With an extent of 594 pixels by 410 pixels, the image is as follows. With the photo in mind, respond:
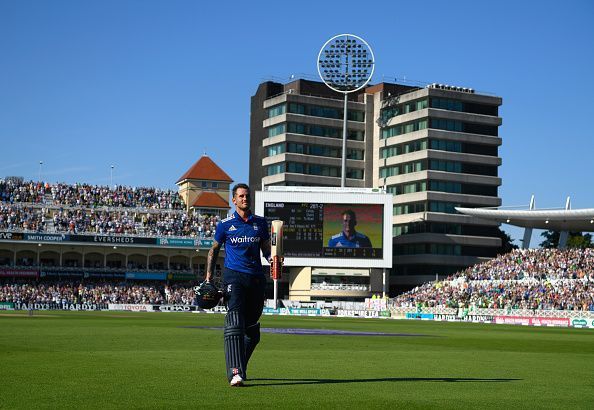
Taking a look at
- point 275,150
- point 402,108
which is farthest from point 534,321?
point 275,150

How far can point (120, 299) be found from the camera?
96250mm

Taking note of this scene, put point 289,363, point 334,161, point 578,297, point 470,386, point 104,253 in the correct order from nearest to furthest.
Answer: point 470,386 → point 289,363 → point 578,297 → point 104,253 → point 334,161

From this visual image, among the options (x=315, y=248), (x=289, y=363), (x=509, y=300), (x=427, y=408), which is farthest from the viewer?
(x=315, y=248)

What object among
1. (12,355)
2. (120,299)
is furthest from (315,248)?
(12,355)

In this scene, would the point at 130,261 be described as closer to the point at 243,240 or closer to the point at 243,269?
the point at 243,240

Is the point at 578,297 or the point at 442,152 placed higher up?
the point at 442,152

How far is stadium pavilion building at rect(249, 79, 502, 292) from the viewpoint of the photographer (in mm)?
123750

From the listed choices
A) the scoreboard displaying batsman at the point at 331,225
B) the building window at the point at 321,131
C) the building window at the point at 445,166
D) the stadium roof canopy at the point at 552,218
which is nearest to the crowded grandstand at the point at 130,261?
the stadium roof canopy at the point at 552,218

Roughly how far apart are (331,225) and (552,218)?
22403 millimetres

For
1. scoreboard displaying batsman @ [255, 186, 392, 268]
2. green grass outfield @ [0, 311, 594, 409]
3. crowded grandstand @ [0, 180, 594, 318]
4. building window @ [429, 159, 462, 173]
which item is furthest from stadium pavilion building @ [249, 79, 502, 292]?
green grass outfield @ [0, 311, 594, 409]

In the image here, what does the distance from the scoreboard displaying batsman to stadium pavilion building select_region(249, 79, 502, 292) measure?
26.0 meters

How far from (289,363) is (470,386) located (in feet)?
15.8

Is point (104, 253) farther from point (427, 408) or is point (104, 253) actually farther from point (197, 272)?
point (427, 408)

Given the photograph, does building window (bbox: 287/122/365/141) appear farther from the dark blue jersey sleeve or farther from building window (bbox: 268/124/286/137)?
the dark blue jersey sleeve
